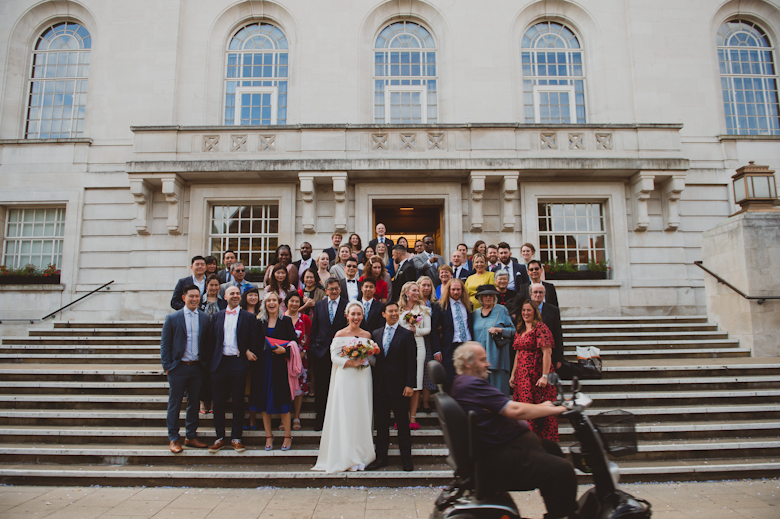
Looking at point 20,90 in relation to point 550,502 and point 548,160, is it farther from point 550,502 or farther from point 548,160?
point 550,502

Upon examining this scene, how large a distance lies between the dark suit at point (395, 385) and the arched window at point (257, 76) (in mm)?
9939

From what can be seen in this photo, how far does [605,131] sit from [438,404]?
1157 cm

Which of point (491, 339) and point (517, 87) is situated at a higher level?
point (517, 87)

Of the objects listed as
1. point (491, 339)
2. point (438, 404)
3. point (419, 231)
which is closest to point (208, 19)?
point (419, 231)

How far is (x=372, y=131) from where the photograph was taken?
12086 mm

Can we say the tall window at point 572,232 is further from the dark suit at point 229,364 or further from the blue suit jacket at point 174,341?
the blue suit jacket at point 174,341

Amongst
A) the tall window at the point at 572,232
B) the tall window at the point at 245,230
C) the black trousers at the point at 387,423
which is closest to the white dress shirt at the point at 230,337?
the black trousers at the point at 387,423

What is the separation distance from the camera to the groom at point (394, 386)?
5449 millimetres

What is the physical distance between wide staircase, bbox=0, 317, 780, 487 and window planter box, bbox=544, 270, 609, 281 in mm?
3352

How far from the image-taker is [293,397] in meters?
6.04

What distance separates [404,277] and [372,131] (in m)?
5.74

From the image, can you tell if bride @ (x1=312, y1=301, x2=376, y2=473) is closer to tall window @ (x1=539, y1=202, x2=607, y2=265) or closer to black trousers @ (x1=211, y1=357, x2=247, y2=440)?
black trousers @ (x1=211, y1=357, x2=247, y2=440)

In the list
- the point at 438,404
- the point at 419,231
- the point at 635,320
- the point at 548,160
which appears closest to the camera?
the point at 438,404

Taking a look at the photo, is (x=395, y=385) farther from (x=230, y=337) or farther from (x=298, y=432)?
(x=230, y=337)
